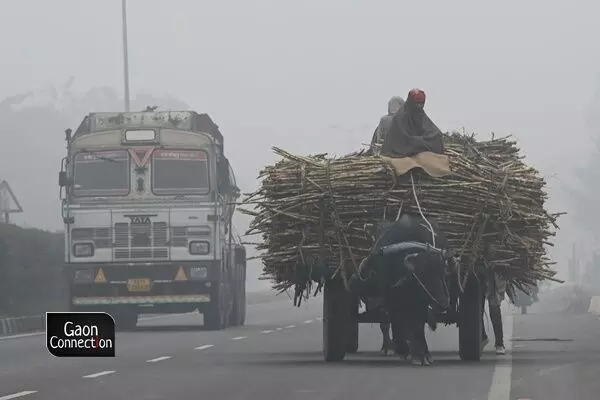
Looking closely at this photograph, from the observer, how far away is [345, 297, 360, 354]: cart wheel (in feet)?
51.9

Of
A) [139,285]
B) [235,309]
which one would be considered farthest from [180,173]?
[235,309]

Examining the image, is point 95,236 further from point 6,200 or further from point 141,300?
point 6,200

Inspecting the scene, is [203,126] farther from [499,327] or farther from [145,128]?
[499,327]

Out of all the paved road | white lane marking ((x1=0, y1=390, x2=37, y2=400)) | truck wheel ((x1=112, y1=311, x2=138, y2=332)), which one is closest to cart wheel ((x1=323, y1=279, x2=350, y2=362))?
the paved road

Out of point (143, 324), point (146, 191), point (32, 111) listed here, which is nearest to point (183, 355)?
point (146, 191)

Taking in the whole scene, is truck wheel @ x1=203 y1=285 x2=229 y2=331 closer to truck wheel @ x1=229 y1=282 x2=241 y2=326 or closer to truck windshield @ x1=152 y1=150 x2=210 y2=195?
truck windshield @ x1=152 y1=150 x2=210 y2=195

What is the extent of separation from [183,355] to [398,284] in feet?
14.2

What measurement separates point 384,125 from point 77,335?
907 cm

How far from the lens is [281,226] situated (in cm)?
1512

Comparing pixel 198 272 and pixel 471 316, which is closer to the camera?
pixel 471 316

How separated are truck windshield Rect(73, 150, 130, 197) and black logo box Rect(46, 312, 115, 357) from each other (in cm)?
1942

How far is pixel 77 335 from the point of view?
24.2 feet

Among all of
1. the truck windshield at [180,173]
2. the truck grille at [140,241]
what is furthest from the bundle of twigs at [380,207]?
the truck grille at [140,241]

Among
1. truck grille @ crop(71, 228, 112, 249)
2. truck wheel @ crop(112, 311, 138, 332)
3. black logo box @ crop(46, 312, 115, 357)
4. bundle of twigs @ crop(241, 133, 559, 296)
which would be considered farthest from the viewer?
truck wheel @ crop(112, 311, 138, 332)
